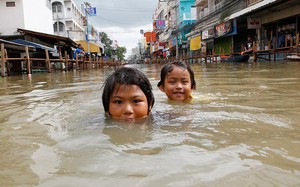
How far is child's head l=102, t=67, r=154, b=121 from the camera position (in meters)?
2.72

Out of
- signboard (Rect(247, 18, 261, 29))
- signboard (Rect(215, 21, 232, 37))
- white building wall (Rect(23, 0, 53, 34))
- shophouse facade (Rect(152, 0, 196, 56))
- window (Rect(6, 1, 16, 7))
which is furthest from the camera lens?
shophouse facade (Rect(152, 0, 196, 56))

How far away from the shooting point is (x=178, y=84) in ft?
14.0

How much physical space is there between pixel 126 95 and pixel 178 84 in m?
1.67

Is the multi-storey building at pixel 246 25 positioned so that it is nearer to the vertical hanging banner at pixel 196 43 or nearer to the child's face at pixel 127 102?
the vertical hanging banner at pixel 196 43

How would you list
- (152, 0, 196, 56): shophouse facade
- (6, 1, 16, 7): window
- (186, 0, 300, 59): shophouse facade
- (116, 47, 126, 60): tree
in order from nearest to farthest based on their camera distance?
(186, 0, 300, 59): shophouse facade → (6, 1, 16, 7): window → (152, 0, 196, 56): shophouse facade → (116, 47, 126, 60): tree

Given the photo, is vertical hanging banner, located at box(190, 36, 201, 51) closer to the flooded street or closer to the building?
the building

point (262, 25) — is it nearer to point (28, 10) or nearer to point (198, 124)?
point (28, 10)

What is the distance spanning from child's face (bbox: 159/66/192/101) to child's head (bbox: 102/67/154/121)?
54.5 inches

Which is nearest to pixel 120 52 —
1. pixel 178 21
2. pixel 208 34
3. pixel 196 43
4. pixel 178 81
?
pixel 178 21

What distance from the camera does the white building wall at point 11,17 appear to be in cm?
2309

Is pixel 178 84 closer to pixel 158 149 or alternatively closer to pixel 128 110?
pixel 128 110

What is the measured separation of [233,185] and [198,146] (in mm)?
646

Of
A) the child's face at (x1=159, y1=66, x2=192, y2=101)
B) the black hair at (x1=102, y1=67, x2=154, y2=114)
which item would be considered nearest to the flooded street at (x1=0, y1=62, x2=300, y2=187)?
the black hair at (x1=102, y1=67, x2=154, y2=114)

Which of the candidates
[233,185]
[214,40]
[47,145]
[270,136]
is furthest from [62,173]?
[214,40]
